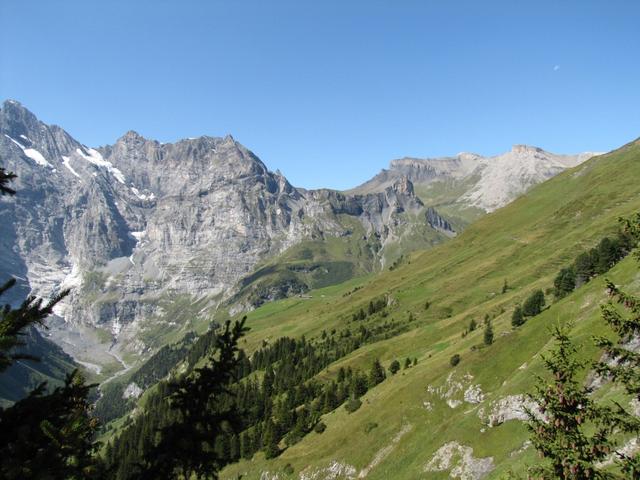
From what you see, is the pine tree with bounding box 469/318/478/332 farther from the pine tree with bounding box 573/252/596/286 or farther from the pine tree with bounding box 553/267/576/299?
the pine tree with bounding box 573/252/596/286

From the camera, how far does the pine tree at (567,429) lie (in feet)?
60.6

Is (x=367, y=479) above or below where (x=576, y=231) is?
below

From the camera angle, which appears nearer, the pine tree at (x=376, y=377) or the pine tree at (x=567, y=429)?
the pine tree at (x=567, y=429)

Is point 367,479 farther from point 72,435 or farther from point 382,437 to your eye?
point 72,435

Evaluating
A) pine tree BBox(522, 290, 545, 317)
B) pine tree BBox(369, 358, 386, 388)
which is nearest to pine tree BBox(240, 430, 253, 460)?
pine tree BBox(369, 358, 386, 388)

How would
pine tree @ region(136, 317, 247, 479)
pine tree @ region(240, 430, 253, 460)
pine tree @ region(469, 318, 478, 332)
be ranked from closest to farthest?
pine tree @ region(136, 317, 247, 479) → pine tree @ region(240, 430, 253, 460) → pine tree @ region(469, 318, 478, 332)

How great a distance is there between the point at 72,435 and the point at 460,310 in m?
177

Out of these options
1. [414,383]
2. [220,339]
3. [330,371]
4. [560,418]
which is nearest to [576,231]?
[330,371]

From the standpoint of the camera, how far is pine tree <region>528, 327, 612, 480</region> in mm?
18469

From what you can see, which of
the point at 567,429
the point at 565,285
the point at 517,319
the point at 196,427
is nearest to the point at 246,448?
the point at 517,319

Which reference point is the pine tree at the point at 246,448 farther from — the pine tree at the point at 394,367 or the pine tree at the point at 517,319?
the pine tree at the point at 517,319

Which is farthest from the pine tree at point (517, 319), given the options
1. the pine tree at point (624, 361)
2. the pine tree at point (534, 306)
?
the pine tree at point (624, 361)

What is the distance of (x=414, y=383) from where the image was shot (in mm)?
96125

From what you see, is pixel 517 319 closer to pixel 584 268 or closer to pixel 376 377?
pixel 584 268
